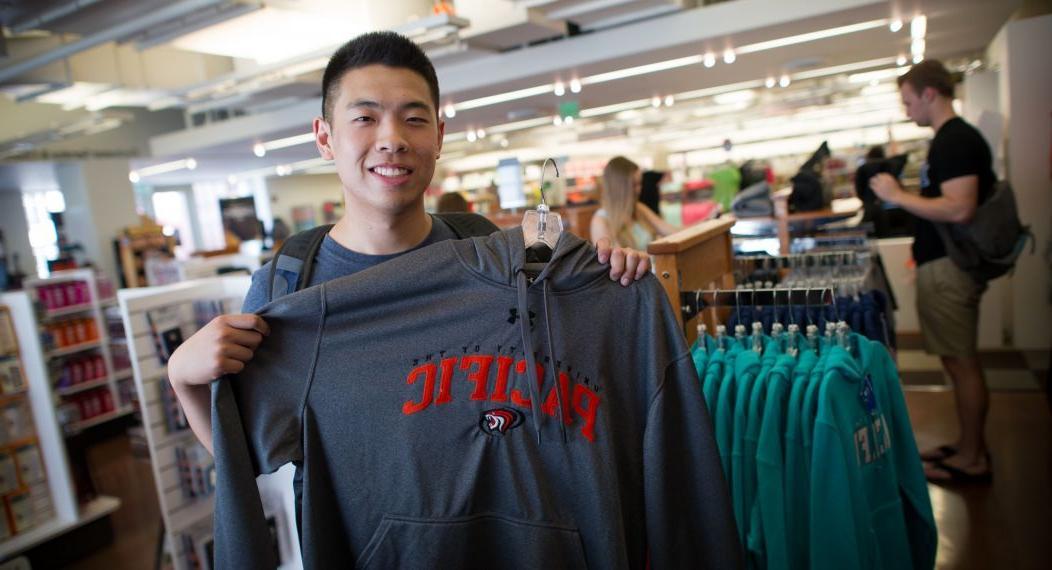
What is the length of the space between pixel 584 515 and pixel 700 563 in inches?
10.2

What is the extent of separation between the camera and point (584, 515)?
1184 millimetres

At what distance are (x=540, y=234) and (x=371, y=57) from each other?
461 millimetres

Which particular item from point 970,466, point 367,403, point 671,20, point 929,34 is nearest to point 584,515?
point 367,403

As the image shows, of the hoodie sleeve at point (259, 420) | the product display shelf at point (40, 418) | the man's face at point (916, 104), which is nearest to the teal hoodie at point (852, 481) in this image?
the hoodie sleeve at point (259, 420)

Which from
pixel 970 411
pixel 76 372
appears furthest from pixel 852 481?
pixel 76 372

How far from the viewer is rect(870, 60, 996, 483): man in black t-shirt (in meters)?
3.13

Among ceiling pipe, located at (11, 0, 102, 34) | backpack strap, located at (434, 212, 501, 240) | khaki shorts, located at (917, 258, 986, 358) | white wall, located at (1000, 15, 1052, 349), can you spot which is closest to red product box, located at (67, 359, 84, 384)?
ceiling pipe, located at (11, 0, 102, 34)

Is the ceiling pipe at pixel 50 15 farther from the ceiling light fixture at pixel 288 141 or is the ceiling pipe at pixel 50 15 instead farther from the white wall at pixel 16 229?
the white wall at pixel 16 229

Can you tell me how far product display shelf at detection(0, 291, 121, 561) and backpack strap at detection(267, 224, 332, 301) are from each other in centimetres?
351

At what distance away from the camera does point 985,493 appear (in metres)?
3.38

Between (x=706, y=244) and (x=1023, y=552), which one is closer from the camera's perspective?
(x=706, y=244)

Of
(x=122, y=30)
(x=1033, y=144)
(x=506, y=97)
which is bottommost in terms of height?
(x=1033, y=144)

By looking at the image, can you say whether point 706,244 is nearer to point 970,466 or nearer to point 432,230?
point 432,230

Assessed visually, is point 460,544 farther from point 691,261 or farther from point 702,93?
point 702,93
